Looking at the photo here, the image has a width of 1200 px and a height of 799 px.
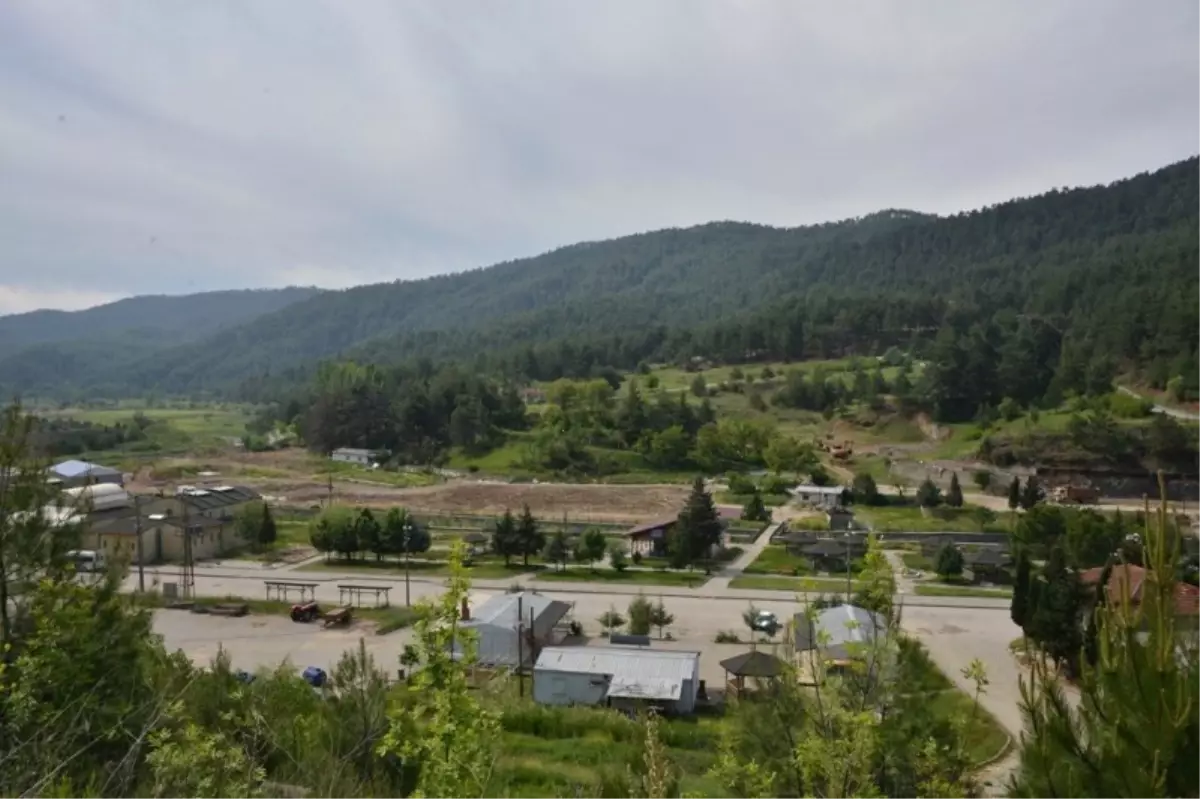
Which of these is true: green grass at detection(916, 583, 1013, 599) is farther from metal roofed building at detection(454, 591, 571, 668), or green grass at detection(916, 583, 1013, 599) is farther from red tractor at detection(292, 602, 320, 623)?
red tractor at detection(292, 602, 320, 623)

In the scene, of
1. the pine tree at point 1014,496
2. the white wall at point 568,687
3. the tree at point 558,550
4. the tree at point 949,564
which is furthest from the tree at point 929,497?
the white wall at point 568,687

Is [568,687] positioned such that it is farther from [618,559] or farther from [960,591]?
[960,591]

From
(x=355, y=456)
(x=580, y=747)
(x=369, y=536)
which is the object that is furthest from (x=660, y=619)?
(x=355, y=456)

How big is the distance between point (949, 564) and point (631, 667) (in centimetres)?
1725

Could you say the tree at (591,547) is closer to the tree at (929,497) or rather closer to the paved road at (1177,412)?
the tree at (929,497)

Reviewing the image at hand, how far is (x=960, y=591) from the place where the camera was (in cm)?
3036

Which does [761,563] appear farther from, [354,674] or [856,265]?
[856,265]

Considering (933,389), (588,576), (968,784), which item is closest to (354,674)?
(968,784)

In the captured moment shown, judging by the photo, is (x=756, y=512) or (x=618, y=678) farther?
(x=756, y=512)

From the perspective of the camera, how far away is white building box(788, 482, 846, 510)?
4881 cm

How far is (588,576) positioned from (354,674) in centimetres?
2141

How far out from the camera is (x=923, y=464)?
56625 millimetres

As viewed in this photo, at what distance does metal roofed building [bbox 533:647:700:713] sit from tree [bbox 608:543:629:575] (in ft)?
45.6

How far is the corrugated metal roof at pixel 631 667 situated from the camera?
19.2 meters
